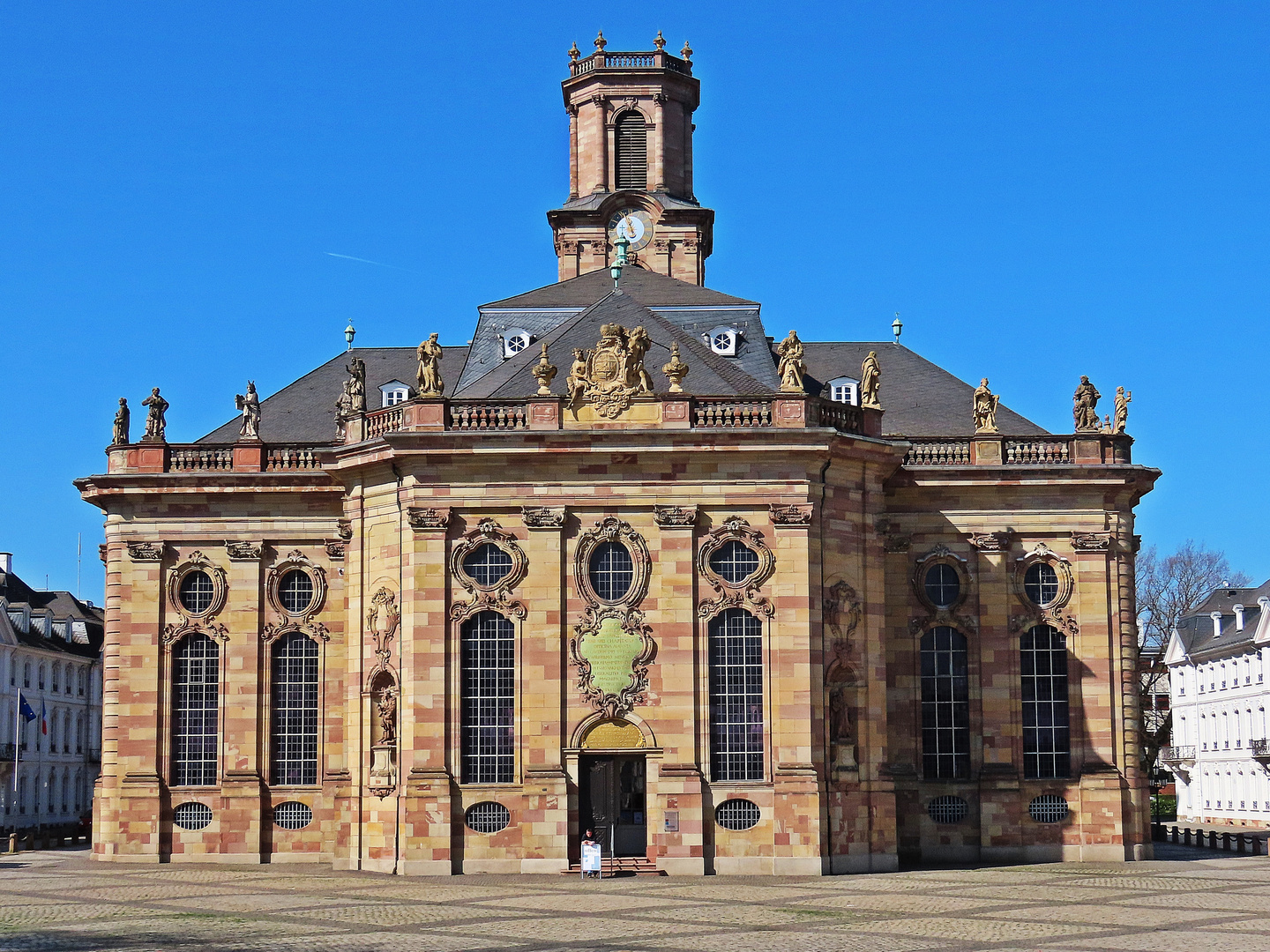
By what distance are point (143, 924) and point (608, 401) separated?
1935cm

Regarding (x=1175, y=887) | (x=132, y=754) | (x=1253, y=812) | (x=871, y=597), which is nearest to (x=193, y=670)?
(x=132, y=754)

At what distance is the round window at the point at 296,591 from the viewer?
54.2 meters

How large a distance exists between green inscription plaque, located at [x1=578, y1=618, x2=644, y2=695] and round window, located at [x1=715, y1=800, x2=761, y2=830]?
4.01 meters

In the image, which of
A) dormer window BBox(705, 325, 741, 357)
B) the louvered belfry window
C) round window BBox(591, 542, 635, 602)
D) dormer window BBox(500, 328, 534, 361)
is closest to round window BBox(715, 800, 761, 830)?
round window BBox(591, 542, 635, 602)

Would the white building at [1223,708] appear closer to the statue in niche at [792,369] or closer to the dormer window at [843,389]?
the dormer window at [843,389]

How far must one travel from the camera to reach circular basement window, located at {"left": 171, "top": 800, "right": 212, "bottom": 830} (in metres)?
53.0

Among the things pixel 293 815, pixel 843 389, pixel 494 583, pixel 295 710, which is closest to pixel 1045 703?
pixel 843 389

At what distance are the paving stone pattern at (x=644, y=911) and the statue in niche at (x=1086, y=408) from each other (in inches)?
517

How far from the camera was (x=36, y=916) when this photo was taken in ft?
119

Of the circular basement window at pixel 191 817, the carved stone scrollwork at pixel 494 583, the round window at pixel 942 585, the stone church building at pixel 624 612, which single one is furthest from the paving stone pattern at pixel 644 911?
the round window at pixel 942 585

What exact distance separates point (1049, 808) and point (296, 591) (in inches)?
910

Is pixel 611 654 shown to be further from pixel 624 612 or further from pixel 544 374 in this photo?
pixel 544 374

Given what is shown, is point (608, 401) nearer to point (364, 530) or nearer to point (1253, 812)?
point (364, 530)

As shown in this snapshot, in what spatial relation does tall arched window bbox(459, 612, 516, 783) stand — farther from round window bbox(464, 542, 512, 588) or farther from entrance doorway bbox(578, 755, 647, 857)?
entrance doorway bbox(578, 755, 647, 857)
